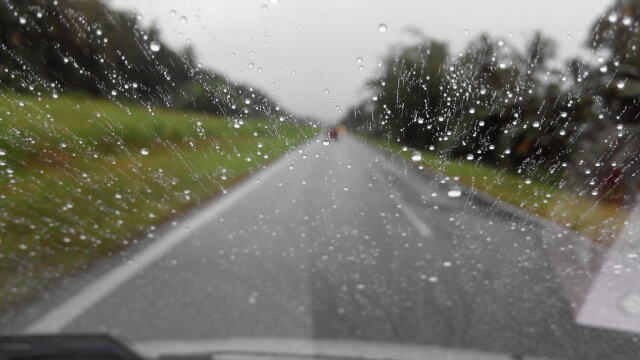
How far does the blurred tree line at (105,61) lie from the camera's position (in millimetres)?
5730

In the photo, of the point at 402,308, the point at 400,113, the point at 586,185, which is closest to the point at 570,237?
the point at 586,185

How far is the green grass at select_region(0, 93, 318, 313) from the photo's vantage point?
5.57m

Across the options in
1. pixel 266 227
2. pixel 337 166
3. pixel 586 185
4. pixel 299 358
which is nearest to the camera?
pixel 299 358

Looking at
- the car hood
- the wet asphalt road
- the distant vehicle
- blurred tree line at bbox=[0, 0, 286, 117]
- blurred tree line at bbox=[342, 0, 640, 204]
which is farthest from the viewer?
the distant vehicle

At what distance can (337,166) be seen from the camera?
11.5 metres

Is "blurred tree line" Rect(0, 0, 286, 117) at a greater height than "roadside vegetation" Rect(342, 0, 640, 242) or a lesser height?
greater

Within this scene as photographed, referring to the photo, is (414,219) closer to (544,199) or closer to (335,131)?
(544,199)

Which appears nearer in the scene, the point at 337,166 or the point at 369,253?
the point at 369,253

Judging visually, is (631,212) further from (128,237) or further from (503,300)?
(128,237)

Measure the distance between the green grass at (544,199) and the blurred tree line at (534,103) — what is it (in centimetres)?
27

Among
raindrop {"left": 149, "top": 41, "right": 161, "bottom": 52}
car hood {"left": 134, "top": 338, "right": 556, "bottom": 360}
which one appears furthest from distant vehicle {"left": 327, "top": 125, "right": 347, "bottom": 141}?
car hood {"left": 134, "top": 338, "right": 556, "bottom": 360}

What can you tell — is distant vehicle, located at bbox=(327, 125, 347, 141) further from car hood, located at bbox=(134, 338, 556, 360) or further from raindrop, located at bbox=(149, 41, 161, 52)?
car hood, located at bbox=(134, 338, 556, 360)

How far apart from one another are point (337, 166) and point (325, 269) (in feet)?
20.9

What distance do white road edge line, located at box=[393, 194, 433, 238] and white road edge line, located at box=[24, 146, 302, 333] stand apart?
2.29m
